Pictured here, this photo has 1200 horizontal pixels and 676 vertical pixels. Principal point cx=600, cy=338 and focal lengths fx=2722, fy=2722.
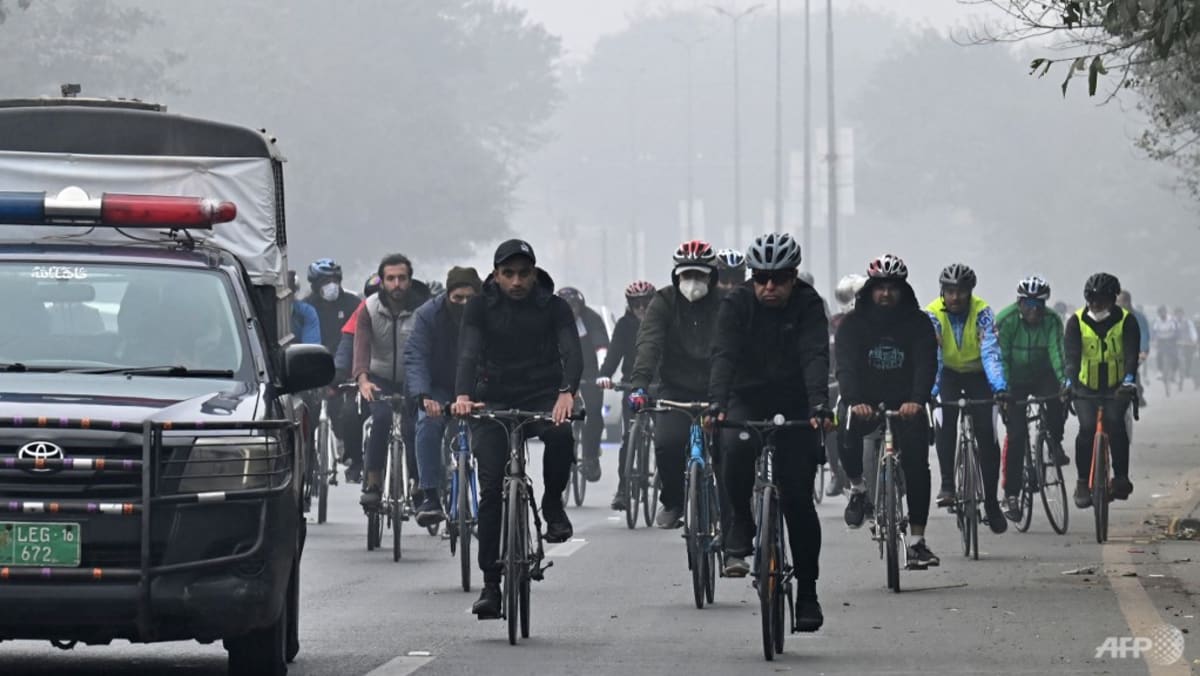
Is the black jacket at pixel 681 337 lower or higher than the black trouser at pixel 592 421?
higher

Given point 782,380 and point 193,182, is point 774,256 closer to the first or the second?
point 782,380

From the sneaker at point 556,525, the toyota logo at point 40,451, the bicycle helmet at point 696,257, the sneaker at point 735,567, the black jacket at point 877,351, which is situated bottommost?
the sneaker at point 735,567

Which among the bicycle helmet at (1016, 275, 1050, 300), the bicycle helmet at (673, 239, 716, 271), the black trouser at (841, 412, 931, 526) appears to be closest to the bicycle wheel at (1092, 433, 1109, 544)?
the bicycle helmet at (1016, 275, 1050, 300)

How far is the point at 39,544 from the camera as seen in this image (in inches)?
347

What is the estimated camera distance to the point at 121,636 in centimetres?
897

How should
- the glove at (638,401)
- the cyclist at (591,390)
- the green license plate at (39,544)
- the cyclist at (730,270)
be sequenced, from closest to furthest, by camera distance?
the green license plate at (39,544), the glove at (638,401), the cyclist at (730,270), the cyclist at (591,390)

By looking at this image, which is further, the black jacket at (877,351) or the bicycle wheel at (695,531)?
the black jacket at (877,351)

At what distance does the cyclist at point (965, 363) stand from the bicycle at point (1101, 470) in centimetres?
70

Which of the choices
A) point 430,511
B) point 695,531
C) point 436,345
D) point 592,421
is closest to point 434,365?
point 436,345

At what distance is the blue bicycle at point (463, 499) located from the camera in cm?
1380

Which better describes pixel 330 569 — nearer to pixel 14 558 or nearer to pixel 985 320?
pixel 985 320

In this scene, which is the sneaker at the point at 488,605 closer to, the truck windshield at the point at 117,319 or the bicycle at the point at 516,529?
the bicycle at the point at 516,529

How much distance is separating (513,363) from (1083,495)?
7.51m

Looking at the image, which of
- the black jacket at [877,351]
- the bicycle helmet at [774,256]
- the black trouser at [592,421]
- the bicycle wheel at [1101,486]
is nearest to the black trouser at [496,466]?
the bicycle helmet at [774,256]
